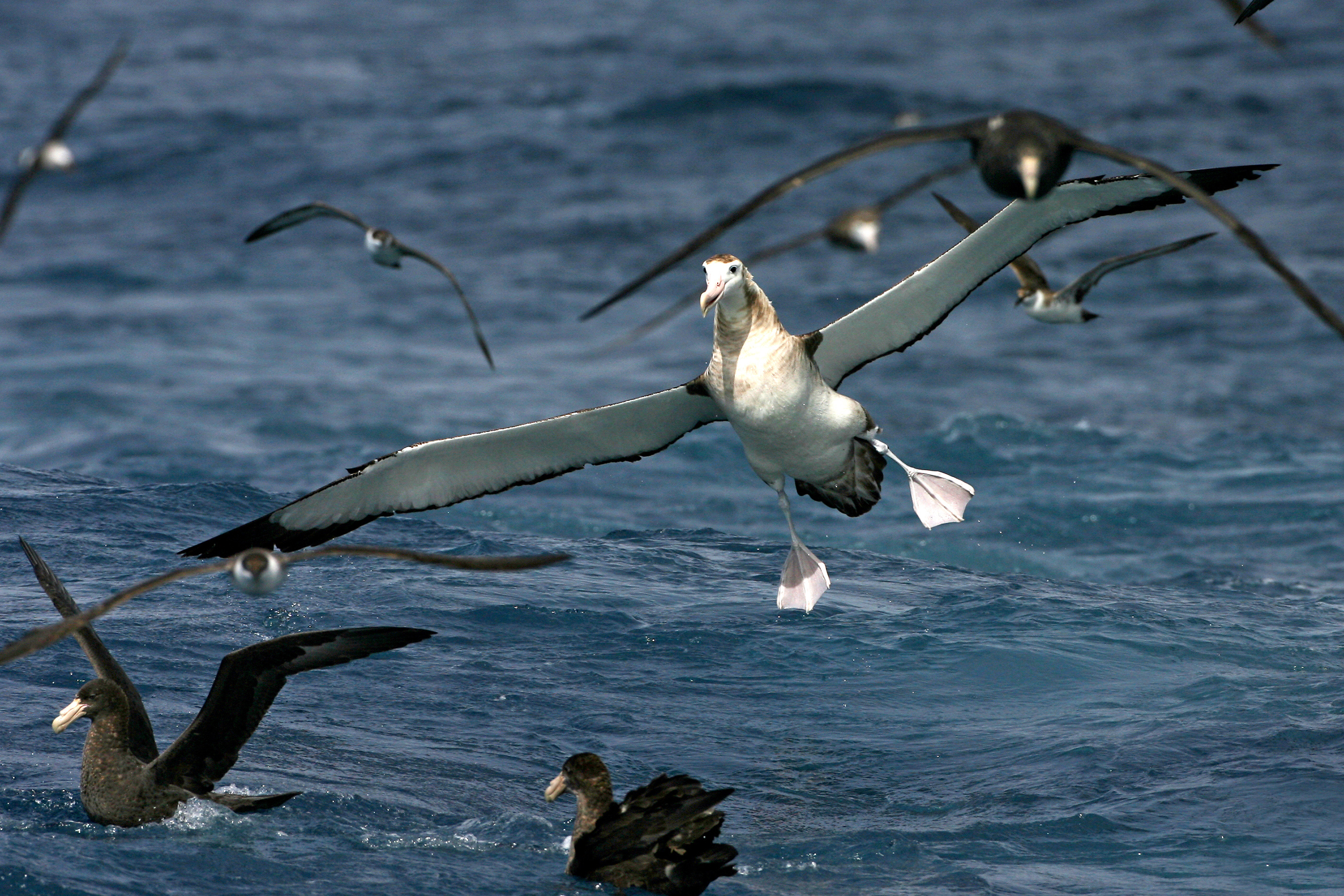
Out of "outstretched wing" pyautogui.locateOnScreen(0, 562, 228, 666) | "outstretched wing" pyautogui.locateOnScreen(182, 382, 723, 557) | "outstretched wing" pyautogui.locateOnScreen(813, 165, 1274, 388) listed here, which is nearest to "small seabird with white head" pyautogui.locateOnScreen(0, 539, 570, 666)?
"outstretched wing" pyautogui.locateOnScreen(0, 562, 228, 666)

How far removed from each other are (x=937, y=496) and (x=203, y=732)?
5584 mm

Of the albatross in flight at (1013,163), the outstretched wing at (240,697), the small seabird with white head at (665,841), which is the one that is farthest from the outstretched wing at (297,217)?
the albatross in flight at (1013,163)

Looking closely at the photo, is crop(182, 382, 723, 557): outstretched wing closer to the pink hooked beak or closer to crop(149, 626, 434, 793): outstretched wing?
the pink hooked beak

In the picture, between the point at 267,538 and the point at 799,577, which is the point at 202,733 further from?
the point at 799,577

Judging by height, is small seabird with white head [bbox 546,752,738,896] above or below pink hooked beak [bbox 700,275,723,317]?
below

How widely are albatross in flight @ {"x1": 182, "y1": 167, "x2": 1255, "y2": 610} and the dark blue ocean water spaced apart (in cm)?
109

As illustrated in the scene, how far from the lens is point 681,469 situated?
19.3m

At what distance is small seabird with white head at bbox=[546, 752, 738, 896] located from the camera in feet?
24.4

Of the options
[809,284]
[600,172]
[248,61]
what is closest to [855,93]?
[600,172]

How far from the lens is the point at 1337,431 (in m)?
20.8

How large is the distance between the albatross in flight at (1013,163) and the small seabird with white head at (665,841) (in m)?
2.47

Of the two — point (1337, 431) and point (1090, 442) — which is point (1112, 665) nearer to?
point (1090, 442)

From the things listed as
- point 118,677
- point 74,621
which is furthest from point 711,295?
point 74,621

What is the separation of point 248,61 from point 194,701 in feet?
121
